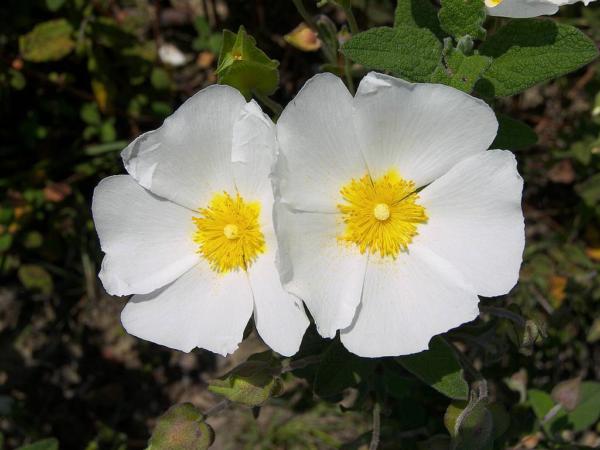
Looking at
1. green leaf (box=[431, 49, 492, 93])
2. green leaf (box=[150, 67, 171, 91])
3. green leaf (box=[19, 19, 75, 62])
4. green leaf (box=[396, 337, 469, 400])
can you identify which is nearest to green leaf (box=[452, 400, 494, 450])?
green leaf (box=[396, 337, 469, 400])

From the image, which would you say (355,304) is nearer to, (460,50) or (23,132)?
(460,50)

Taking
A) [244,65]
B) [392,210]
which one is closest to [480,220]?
[392,210]

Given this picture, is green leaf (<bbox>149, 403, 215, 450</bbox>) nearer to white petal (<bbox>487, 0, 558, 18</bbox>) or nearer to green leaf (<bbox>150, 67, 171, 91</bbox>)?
white petal (<bbox>487, 0, 558, 18</bbox>)

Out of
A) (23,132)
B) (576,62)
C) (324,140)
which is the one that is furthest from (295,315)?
(23,132)

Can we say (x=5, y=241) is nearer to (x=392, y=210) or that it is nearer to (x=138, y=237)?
(x=138, y=237)

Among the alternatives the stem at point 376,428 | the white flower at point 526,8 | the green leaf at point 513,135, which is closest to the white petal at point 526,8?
the white flower at point 526,8

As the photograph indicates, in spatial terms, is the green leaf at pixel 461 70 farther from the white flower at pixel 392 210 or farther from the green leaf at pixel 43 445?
the green leaf at pixel 43 445
